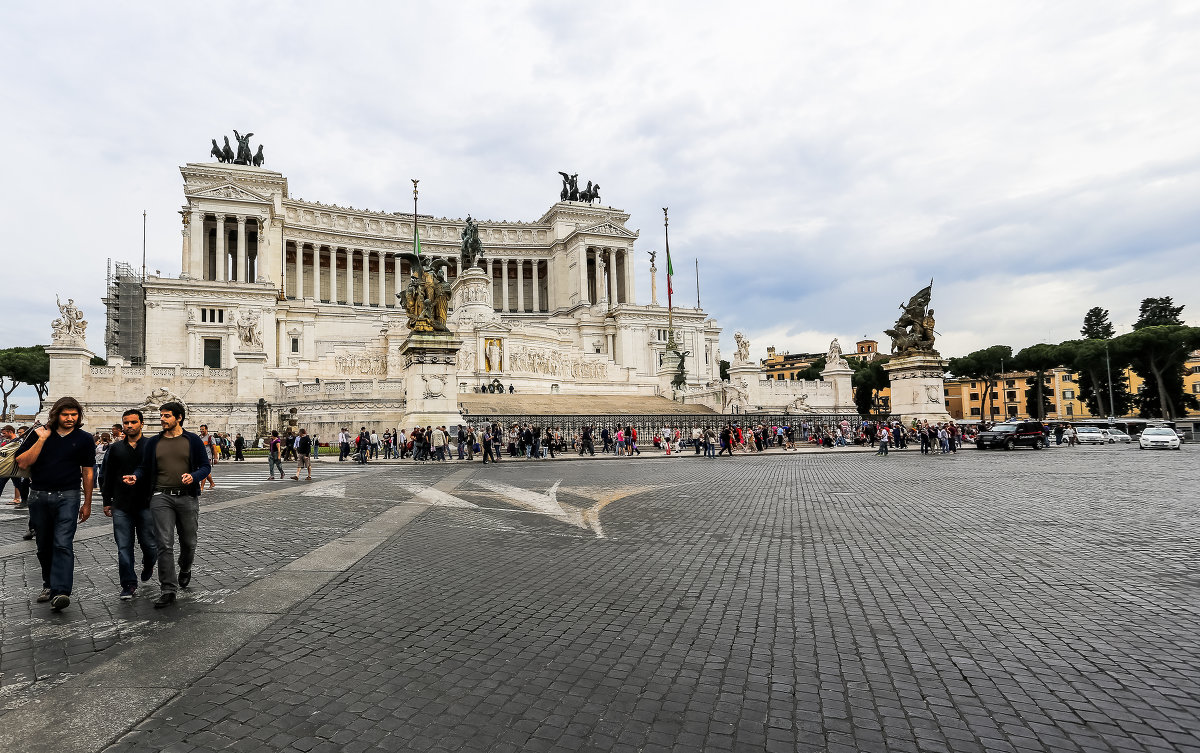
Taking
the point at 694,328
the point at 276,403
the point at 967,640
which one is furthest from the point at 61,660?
the point at 694,328

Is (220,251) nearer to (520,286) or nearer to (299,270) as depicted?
(299,270)

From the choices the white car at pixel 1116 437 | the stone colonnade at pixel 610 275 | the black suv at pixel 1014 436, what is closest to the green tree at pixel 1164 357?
the white car at pixel 1116 437

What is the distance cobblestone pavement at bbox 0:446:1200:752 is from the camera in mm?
3352

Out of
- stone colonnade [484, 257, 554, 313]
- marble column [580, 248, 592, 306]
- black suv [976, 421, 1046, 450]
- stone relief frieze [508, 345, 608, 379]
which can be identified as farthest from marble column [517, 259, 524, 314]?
black suv [976, 421, 1046, 450]

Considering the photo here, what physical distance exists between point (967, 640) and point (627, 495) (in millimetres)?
8860

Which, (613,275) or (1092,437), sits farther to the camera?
(613,275)

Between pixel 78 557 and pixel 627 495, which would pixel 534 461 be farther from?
pixel 78 557

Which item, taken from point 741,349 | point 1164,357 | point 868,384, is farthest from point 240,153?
point 1164,357

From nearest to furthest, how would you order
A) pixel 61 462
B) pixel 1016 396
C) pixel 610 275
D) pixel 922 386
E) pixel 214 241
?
1. pixel 61 462
2. pixel 922 386
3. pixel 214 241
4. pixel 1016 396
5. pixel 610 275

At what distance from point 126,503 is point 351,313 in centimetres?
7133

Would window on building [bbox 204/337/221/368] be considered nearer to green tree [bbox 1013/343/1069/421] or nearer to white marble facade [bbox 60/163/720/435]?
white marble facade [bbox 60/163/720/435]

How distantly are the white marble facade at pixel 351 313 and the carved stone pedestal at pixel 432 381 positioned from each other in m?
6.73

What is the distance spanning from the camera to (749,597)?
5672 mm

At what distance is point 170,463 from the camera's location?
587cm
